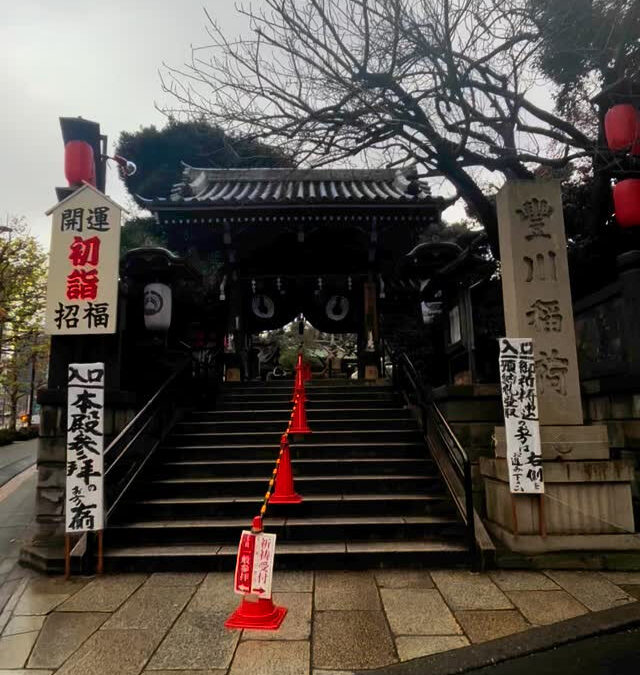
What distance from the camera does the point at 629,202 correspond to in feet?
26.0

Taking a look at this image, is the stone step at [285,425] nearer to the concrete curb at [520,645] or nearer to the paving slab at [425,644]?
the concrete curb at [520,645]

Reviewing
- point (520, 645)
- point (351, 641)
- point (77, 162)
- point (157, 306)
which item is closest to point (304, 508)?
point (351, 641)

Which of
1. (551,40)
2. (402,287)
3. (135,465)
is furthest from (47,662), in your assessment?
(402,287)

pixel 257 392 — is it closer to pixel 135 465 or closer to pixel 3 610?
pixel 135 465

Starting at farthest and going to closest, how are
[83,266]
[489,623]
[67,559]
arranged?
[83,266], [67,559], [489,623]

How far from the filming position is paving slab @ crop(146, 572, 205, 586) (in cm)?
509

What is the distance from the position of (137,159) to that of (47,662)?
31937mm

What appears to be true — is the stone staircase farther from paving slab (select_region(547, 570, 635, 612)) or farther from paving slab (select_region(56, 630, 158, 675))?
paving slab (select_region(56, 630, 158, 675))

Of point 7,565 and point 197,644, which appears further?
point 7,565

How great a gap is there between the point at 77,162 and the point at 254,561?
23.0ft

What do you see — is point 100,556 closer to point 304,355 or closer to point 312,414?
point 312,414

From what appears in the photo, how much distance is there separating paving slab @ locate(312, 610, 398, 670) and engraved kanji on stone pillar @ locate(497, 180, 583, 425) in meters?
3.44

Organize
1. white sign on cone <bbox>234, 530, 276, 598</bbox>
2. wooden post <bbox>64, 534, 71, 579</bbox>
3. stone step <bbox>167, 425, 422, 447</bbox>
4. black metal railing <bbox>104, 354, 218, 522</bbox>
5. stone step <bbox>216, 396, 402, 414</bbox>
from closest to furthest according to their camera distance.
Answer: white sign on cone <bbox>234, 530, 276, 598</bbox> → wooden post <bbox>64, 534, 71, 579</bbox> → black metal railing <bbox>104, 354, 218, 522</bbox> → stone step <bbox>167, 425, 422, 447</bbox> → stone step <bbox>216, 396, 402, 414</bbox>

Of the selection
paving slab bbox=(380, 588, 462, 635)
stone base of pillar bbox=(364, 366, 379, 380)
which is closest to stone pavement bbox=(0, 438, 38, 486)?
stone base of pillar bbox=(364, 366, 379, 380)
